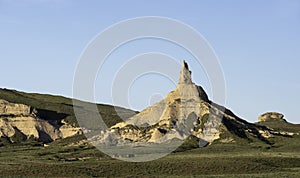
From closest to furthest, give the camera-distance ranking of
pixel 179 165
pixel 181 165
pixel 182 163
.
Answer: pixel 179 165, pixel 181 165, pixel 182 163

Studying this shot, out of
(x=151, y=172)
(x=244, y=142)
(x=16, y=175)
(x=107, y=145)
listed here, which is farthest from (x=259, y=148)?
(x=16, y=175)

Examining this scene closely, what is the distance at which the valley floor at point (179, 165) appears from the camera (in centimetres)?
12488

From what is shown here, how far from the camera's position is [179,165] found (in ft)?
449

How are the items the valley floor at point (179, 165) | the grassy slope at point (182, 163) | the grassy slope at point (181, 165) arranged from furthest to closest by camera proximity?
the grassy slope at point (182, 163), the grassy slope at point (181, 165), the valley floor at point (179, 165)

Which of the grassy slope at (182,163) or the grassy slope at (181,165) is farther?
the grassy slope at (182,163)

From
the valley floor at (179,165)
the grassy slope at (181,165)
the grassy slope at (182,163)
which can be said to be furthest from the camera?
the grassy slope at (182,163)

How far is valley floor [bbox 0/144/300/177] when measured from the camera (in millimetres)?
124875

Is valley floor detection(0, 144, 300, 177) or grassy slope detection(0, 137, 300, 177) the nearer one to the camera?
valley floor detection(0, 144, 300, 177)

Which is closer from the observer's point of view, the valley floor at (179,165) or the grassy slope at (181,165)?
the valley floor at (179,165)

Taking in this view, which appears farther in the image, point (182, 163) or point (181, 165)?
point (182, 163)

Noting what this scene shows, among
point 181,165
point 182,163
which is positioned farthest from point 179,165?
point 182,163

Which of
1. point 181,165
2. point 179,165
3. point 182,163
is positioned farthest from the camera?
point 182,163

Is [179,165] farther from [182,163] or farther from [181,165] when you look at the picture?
[182,163]

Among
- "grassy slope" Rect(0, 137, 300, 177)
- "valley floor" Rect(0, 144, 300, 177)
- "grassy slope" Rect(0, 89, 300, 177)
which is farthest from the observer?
"grassy slope" Rect(0, 89, 300, 177)
